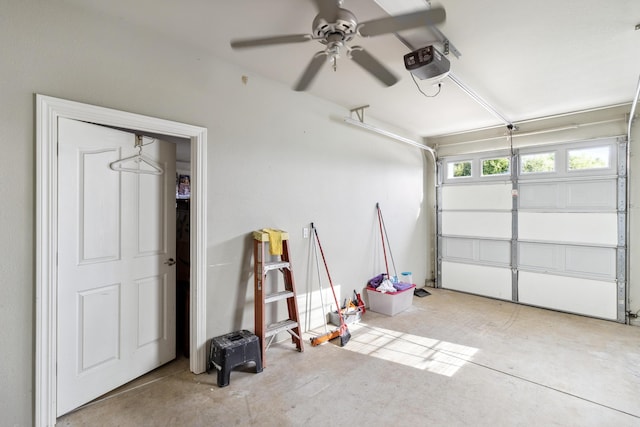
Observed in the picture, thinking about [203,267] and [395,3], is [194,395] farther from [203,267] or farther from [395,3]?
[395,3]

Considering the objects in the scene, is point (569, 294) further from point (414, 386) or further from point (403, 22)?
point (403, 22)

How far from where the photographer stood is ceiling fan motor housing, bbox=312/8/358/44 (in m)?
1.59

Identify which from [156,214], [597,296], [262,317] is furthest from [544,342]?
[156,214]

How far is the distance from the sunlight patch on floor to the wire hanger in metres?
2.56

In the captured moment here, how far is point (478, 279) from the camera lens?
526cm

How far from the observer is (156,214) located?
264 centimetres

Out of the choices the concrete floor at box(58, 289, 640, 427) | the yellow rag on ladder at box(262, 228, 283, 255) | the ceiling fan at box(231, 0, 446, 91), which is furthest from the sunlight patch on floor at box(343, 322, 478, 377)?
the ceiling fan at box(231, 0, 446, 91)

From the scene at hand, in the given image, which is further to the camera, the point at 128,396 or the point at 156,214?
the point at 156,214

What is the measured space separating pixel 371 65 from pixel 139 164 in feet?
6.57

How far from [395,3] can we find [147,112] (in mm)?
1911

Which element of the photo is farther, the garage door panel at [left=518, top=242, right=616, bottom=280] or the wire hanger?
the garage door panel at [left=518, top=242, right=616, bottom=280]

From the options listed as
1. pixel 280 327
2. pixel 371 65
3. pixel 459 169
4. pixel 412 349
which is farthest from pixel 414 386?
pixel 459 169

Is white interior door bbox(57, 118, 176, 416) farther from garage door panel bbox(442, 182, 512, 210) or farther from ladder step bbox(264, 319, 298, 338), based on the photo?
garage door panel bbox(442, 182, 512, 210)

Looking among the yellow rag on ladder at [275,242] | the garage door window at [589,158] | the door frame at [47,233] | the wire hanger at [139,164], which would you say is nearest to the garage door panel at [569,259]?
the garage door window at [589,158]
